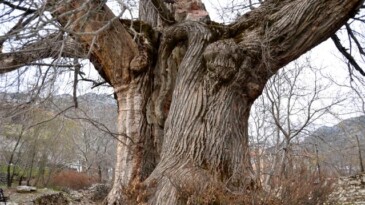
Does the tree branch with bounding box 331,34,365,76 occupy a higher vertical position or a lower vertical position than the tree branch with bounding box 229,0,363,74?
higher

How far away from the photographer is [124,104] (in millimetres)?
5211

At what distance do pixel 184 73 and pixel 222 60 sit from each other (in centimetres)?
51

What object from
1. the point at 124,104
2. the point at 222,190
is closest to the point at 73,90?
the point at 124,104

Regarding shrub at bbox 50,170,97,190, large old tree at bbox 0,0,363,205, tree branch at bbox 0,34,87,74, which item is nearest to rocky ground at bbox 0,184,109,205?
shrub at bbox 50,170,97,190

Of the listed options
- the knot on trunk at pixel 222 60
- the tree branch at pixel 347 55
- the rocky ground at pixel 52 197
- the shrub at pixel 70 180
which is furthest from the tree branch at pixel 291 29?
the shrub at pixel 70 180

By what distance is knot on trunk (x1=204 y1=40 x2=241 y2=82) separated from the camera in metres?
4.29

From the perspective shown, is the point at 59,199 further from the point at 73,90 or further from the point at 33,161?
the point at 73,90

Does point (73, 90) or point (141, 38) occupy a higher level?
point (141, 38)

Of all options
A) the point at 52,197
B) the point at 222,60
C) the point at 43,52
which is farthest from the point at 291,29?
the point at 52,197

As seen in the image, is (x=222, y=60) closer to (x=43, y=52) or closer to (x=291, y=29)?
(x=291, y=29)

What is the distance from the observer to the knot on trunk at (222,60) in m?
4.29

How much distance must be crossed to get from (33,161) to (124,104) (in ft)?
55.6

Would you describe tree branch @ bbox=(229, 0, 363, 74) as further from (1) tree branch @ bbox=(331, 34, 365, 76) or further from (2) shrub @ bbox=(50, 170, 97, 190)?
(2) shrub @ bbox=(50, 170, 97, 190)

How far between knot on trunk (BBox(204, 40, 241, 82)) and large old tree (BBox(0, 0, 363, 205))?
0.04ft
